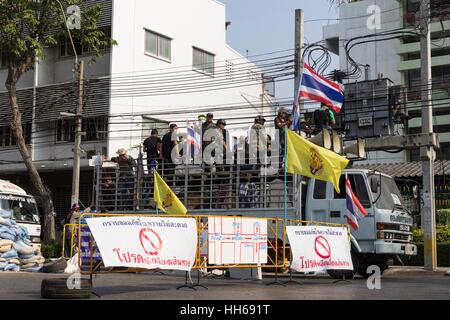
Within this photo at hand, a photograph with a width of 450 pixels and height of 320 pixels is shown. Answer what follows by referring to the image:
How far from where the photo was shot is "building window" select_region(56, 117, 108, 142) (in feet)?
97.9

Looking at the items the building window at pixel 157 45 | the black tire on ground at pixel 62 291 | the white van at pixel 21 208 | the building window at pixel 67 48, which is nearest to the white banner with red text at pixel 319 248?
the black tire on ground at pixel 62 291

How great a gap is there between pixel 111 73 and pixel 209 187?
14.8m

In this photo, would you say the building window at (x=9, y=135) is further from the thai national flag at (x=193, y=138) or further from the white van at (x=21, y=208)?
the thai national flag at (x=193, y=138)

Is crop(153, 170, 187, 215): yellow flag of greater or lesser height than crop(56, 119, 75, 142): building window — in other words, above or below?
below

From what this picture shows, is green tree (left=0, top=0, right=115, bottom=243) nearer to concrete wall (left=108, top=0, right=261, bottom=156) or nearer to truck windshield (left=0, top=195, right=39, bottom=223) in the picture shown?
truck windshield (left=0, top=195, right=39, bottom=223)

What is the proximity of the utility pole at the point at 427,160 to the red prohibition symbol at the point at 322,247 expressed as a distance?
6.80 metres

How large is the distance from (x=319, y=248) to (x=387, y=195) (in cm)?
326

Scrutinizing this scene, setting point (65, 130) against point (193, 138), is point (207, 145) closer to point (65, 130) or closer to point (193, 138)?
point (193, 138)

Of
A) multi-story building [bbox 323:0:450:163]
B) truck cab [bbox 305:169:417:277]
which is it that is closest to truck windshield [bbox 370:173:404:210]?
truck cab [bbox 305:169:417:277]

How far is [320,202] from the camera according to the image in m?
15.1

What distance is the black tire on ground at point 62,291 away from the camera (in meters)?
9.52

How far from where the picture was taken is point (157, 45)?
3159 cm

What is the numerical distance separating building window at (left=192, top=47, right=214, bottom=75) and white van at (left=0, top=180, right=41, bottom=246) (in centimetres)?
1272

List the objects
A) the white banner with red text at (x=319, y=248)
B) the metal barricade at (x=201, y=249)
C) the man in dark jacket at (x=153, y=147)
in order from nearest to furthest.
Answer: the metal barricade at (x=201, y=249)
the white banner with red text at (x=319, y=248)
the man in dark jacket at (x=153, y=147)
